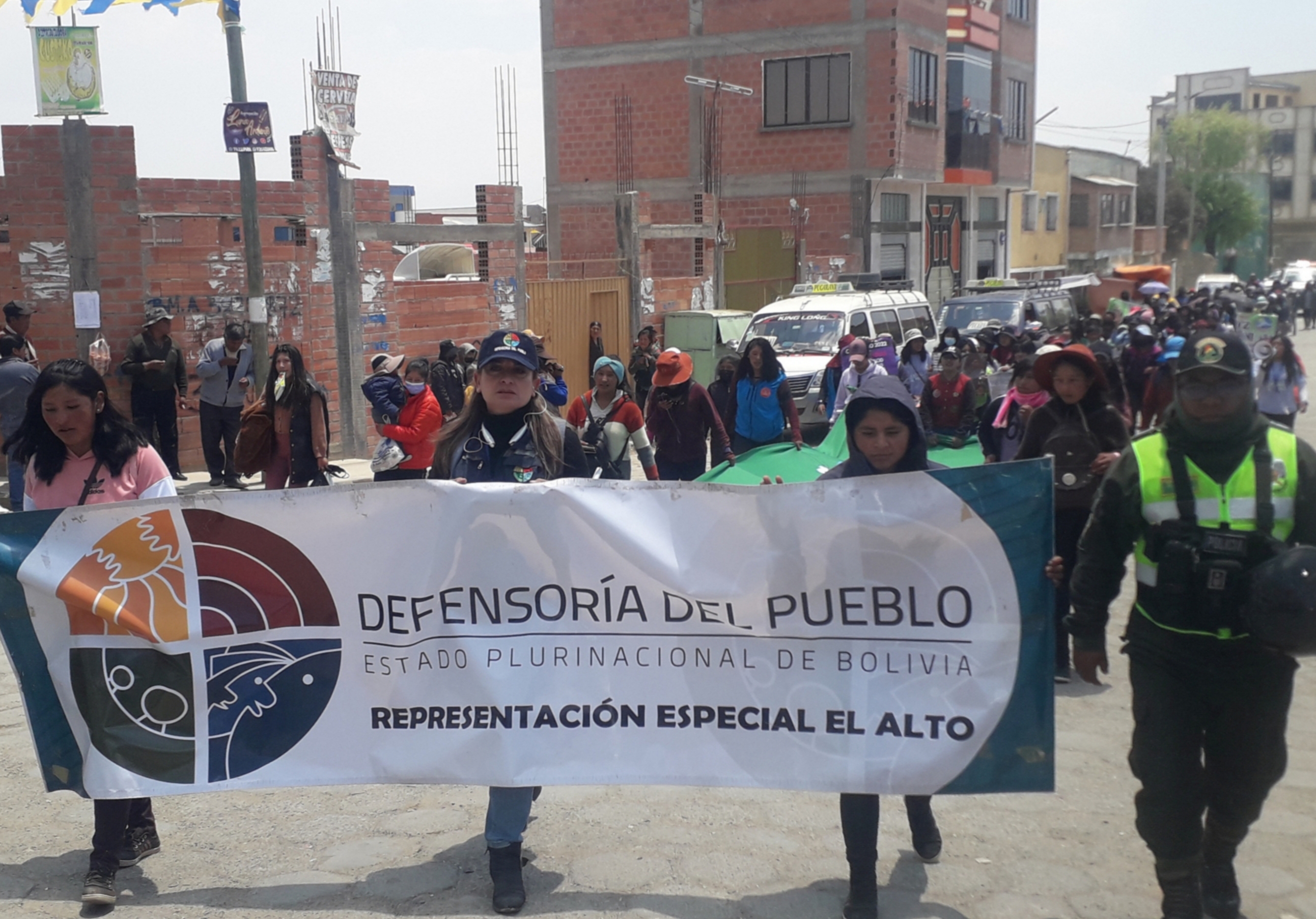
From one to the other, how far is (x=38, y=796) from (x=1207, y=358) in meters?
4.63

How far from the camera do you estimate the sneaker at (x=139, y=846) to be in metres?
4.41

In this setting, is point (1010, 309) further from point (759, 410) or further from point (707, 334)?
point (759, 410)

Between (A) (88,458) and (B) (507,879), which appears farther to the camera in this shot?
(A) (88,458)

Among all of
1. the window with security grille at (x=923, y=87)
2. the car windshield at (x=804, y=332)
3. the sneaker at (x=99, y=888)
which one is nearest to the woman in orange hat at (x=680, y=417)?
the sneaker at (x=99, y=888)

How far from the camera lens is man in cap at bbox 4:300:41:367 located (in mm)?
10727

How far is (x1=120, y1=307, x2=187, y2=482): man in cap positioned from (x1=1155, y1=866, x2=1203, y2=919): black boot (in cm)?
1139

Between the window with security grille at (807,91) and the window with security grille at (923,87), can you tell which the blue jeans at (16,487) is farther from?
the window with security grille at (923,87)

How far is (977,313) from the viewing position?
21797mm

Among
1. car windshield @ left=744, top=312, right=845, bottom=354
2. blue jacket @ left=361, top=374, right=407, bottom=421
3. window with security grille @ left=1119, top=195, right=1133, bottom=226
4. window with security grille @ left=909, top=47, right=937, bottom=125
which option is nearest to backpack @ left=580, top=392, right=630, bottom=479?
blue jacket @ left=361, top=374, right=407, bottom=421

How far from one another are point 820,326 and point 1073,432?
12.3m

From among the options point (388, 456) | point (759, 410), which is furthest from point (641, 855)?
point (759, 410)

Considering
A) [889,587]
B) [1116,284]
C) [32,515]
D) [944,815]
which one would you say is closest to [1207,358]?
[889,587]

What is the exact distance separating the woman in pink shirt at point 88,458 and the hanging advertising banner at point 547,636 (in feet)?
0.60

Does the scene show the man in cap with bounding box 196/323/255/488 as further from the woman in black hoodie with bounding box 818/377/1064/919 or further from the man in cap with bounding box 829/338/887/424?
the woman in black hoodie with bounding box 818/377/1064/919
